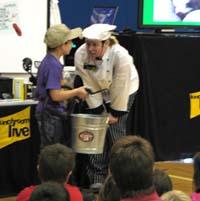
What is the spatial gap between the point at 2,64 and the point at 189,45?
6.55 ft

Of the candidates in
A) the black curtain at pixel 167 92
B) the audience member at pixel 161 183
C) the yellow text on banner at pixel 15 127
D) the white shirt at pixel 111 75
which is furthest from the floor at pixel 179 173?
the audience member at pixel 161 183

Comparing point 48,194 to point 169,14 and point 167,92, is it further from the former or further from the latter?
point 169,14

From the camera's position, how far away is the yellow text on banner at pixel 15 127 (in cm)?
480

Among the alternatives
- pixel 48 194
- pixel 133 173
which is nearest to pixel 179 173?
pixel 48 194

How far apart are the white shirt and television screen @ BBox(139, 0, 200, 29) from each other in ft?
5.64

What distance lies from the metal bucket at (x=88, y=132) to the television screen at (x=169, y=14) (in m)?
2.10

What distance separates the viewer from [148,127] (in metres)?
5.97

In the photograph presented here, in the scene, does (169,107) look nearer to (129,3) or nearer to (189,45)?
(189,45)

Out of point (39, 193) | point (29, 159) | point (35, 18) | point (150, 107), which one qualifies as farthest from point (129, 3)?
point (39, 193)

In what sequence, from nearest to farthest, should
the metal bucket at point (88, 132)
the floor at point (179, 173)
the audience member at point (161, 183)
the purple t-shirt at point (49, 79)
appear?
1. the audience member at point (161, 183)
2. the purple t-shirt at point (49, 79)
3. the metal bucket at point (88, 132)
4. the floor at point (179, 173)

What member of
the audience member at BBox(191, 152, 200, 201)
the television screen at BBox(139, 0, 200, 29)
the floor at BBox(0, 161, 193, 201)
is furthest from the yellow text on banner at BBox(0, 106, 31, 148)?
the audience member at BBox(191, 152, 200, 201)

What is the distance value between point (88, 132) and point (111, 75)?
1.71 ft

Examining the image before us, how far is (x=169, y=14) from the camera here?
6395mm

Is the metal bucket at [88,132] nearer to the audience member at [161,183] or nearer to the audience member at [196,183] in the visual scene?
the audience member at [196,183]
